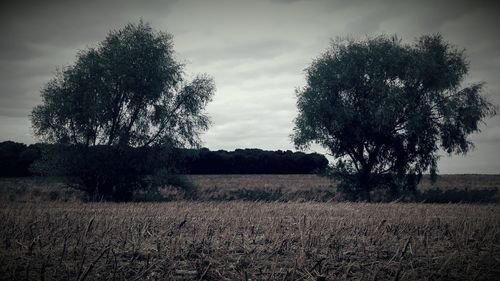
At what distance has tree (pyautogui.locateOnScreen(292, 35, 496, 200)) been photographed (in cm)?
2805

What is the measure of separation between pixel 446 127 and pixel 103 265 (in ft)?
100

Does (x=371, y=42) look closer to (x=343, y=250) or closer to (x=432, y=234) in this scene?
(x=432, y=234)

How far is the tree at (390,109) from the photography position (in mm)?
28047

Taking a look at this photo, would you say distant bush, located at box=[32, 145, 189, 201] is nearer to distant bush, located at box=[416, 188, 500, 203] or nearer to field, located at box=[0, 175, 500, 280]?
field, located at box=[0, 175, 500, 280]

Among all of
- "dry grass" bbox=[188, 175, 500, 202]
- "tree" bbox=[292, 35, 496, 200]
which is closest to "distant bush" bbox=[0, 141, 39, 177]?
"dry grass" bbox=[188, 175, 500, 202]

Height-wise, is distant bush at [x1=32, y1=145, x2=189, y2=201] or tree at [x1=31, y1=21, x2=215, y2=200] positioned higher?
tree at [x1=31, y1=21, x2=215, y2=200]

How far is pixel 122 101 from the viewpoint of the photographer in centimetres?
2855

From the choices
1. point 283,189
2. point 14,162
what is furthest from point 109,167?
point 14,162

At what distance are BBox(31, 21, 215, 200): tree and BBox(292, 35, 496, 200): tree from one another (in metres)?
10.9

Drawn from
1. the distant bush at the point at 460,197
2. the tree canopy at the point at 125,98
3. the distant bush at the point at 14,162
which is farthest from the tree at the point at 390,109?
the distant bush at the point at 14,162

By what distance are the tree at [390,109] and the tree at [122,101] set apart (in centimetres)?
1094

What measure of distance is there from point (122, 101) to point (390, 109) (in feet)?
73.8

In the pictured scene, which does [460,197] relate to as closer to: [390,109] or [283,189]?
[390,109]

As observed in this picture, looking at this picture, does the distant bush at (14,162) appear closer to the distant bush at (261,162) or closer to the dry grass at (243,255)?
the distant bush at (261,162)
